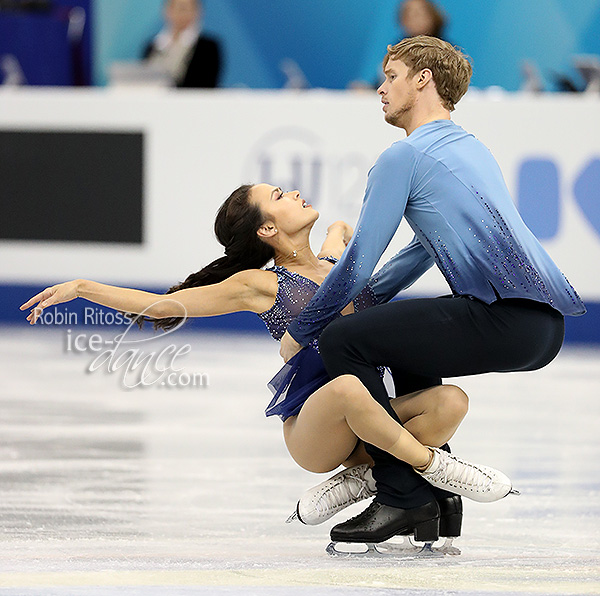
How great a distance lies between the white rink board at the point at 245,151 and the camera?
6.00 meters

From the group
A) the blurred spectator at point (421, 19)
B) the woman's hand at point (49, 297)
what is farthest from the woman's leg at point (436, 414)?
the blurred spectator at point (421, 19)

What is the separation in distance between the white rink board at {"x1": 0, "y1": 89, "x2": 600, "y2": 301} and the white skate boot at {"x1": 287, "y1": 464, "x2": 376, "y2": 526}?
3616mm

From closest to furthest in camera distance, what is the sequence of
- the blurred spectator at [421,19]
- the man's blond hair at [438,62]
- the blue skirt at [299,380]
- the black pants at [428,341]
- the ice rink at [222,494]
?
the ice rink at [222,494] < the black pants at [428,341] < the man's blond hair at [438,62] < the blue skirt at [299,380] < the blurred spectator at [421,19]

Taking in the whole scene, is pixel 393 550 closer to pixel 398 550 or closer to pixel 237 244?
pixel 398 550

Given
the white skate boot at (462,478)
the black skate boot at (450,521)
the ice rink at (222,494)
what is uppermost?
the white skate boot at (462,478)

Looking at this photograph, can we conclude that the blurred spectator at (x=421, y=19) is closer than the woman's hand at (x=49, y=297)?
No

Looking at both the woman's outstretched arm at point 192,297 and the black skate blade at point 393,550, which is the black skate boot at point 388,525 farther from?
the woman's outstretched arm at point 192,297

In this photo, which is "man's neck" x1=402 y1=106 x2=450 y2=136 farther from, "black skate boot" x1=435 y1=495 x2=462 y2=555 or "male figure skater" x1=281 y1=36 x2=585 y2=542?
"black skate boot" x1=435 y1=495 x2=462 y2=555

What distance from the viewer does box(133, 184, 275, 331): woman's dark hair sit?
2553mm

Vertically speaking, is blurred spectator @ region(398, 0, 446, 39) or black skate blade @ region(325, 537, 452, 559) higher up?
blurred spectator @ region(398, 0, 446, 39)

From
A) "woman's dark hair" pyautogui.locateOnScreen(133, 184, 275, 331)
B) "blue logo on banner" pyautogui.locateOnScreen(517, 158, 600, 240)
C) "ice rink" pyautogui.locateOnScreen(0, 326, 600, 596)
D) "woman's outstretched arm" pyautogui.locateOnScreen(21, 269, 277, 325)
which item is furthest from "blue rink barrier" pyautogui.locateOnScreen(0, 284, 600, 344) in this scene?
"woman's outstretched arm" pyautogui.locateOnScreen(21, 269, 277, 325)

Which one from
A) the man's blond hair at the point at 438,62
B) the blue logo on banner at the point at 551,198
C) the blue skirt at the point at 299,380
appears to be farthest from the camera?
the blue logo on banner at the point at 551,198

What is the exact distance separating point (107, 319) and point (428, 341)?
4.12 meters

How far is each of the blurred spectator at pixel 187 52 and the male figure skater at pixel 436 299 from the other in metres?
4.75
